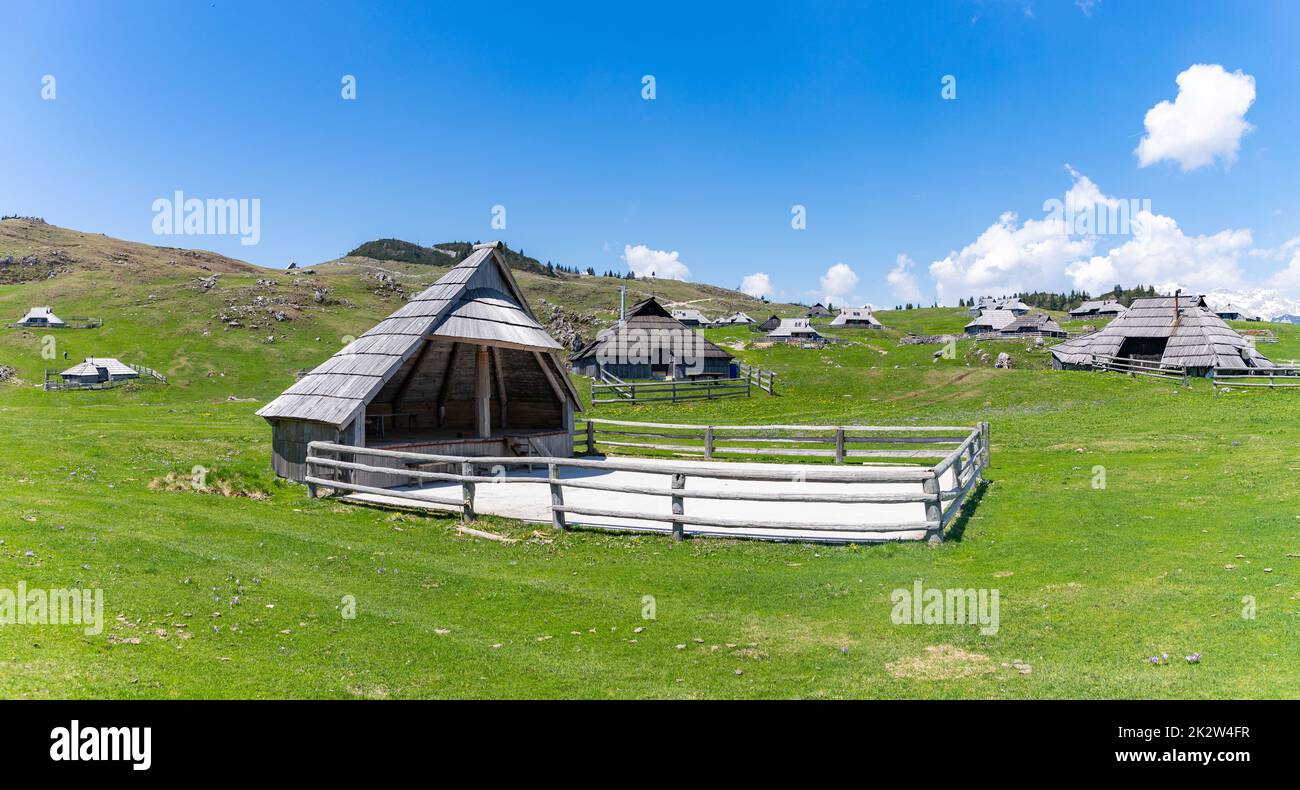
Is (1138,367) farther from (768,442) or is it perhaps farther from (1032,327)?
(1032,327)

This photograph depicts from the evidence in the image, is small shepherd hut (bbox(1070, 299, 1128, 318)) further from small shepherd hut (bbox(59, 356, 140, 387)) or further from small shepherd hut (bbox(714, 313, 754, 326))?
small shepherd hut (bbox(59, 356, 140, 387))

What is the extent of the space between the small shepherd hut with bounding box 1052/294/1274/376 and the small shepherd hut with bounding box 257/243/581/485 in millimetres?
40357

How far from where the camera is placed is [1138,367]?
1811 inches

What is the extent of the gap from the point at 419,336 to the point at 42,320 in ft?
268

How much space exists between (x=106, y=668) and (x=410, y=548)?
5608 mm

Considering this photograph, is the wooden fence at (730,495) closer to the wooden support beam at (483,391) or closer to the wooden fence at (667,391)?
the wooden support beam at (483,391)

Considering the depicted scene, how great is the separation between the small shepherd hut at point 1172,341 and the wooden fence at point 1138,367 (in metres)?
0.60

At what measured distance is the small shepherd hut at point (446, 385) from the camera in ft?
55.5

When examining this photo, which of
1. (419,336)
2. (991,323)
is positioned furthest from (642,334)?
(991,323)

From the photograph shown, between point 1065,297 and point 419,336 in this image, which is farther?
point 1065,297

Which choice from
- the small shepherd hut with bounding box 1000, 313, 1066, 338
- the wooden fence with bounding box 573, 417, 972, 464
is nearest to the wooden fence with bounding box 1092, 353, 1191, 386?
the wooden fence with bounding box 573, 417, 972, 464

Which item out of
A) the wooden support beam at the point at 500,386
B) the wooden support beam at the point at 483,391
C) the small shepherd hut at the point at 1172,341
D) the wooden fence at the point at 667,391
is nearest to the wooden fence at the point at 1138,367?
the small shepherd hut at the point at 1172,341
